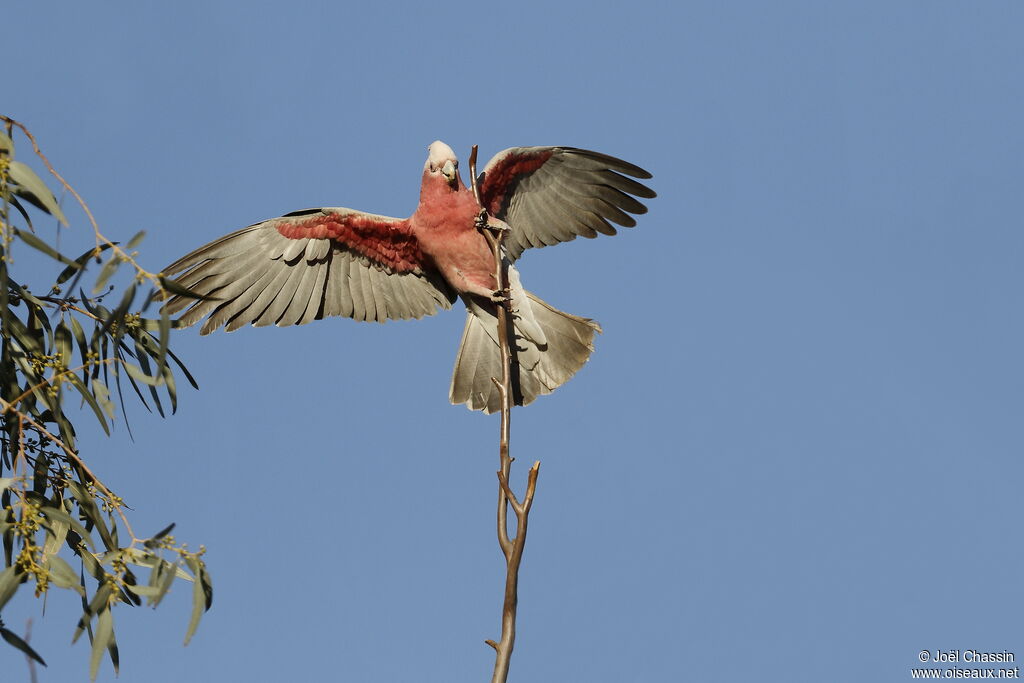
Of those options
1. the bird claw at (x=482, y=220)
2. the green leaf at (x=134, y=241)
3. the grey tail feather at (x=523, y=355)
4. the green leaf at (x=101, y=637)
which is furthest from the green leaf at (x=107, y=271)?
the grey tail feather at (x=523, y=355)

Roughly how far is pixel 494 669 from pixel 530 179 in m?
3.18

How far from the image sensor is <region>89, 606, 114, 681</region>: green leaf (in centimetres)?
302

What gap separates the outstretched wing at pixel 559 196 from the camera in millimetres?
5656

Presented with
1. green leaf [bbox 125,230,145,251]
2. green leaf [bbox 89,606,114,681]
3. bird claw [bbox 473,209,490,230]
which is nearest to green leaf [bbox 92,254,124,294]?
green leaf [bbox 125,230,145,251]

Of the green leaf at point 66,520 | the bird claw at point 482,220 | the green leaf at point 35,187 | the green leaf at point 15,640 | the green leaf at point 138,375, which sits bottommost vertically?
the green leaf at point 15,640

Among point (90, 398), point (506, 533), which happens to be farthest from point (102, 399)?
point (506, 533)

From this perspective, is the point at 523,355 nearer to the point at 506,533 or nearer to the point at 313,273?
the point at 313,273

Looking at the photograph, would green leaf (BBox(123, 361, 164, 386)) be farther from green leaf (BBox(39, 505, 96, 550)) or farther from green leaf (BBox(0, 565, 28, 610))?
green leaf (BBox(0, 565, 28, 610))

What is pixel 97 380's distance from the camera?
3686 mm

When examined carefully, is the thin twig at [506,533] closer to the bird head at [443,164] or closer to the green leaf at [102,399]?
the green leaf at [102,399]

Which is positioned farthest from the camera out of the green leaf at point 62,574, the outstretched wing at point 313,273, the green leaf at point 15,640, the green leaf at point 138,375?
the outstretched wing at point 313,273

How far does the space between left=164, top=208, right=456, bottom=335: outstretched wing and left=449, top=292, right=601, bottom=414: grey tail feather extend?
266 millimetres

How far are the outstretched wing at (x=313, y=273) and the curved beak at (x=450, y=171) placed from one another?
35 centimetres

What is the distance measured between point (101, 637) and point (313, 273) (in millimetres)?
2962
